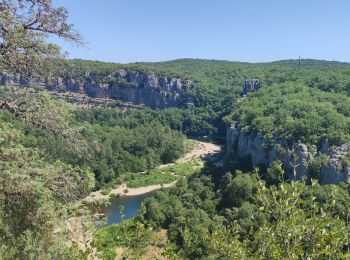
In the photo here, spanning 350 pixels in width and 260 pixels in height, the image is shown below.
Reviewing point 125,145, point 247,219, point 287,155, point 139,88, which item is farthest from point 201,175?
point 139,88

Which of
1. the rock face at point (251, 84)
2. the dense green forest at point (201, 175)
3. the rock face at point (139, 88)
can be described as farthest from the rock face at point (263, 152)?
the rock face at point (139, 88)

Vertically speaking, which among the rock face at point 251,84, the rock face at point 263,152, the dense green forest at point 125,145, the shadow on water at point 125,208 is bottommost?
the shadow on water at point 125,208

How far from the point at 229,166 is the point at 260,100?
28736mm

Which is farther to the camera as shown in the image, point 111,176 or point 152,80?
point 152,80

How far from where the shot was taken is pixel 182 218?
1686 inches

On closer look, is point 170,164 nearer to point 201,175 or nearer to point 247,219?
point 201,175

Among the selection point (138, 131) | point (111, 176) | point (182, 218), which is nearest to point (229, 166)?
point (182, 218)

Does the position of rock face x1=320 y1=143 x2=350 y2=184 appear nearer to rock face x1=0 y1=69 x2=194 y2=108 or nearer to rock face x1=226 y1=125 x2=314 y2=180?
rock face x1=226 y1=125 x2=314 y2=180

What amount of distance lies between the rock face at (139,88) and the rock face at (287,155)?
7131cm

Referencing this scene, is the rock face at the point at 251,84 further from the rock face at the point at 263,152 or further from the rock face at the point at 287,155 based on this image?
the rock face at the point at 287,155

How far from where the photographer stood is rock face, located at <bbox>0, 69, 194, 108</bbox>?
142000 millimetres

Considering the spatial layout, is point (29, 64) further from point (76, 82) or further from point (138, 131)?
point (76, 82)

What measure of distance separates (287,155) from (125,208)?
86.9 ft

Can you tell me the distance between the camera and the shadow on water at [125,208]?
56.1 meters
